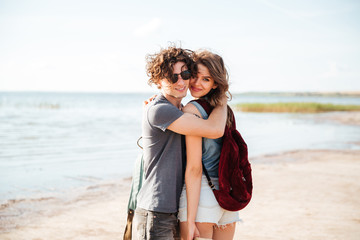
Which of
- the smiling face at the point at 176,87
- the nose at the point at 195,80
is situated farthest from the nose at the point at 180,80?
the nose at the point at 195,80

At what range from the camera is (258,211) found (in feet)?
19.2

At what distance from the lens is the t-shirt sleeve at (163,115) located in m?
2.42

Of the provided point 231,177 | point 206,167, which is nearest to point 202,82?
point 206,167

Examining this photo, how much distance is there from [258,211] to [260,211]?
4cm

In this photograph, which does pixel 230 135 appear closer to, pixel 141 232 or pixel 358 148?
pixel 141 232

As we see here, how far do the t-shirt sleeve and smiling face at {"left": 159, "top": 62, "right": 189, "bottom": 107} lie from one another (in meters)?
0.19

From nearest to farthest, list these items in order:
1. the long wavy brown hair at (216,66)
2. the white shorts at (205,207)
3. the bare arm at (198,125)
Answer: the bare arm at (198,125)
the white shorts at (205,207)
the long wavy brown hair at (216,66)

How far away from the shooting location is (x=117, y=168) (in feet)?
30.3

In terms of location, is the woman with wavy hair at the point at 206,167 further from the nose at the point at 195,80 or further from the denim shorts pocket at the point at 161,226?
the denim shorts pocket at the point at 161,226

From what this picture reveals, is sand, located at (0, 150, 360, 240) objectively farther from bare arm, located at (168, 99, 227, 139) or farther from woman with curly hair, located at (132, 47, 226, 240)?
bare arm, located at (168, 99, 227, 139)

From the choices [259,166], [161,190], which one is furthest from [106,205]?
[259,166]

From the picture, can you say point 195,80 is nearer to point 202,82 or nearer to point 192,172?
point 202,82

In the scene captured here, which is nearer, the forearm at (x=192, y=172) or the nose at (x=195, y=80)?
the forearm at (x=192, y=172)

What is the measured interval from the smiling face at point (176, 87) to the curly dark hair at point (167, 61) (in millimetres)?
37
